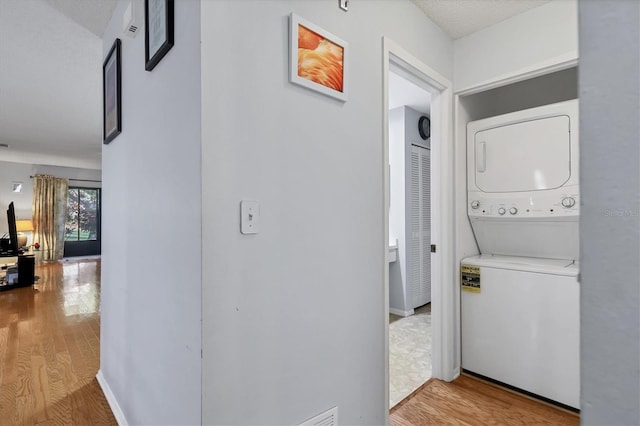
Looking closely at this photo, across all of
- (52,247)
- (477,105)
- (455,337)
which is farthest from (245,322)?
(52,247)

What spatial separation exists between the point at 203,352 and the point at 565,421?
2.14 m

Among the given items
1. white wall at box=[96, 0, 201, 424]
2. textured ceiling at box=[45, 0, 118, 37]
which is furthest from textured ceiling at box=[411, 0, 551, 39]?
textured ceiling at box=[45, 0, 118, 37]

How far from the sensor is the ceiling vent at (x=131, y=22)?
158cm

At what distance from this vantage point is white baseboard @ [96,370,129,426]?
1810mm

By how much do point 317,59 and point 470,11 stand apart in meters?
1.40

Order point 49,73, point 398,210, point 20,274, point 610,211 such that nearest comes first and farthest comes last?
point 610,211 → point 49,73 → point 398,210 → point 20,274

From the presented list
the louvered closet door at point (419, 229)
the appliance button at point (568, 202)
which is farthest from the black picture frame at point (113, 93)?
the louvered closet door at point (419, 229)

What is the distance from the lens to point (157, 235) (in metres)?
1.40

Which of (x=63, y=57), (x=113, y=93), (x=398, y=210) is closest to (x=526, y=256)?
(x=398, y=210)

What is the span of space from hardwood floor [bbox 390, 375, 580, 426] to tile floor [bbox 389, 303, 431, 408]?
0.31ft

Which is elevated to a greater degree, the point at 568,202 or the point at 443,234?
the point at 568,202

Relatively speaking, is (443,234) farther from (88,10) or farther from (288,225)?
(88,10)

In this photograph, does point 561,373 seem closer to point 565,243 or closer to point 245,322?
point 565,243

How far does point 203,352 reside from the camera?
1051 mm
